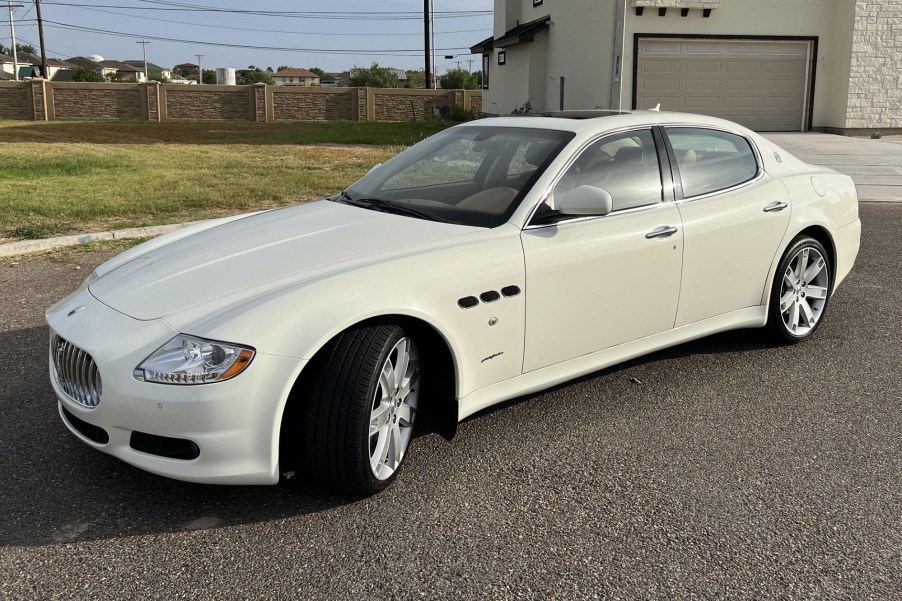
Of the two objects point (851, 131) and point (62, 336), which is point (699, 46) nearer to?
point (851, 131)

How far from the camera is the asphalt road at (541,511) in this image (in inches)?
111

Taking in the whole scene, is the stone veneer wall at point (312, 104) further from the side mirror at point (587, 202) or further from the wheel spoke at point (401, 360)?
the wheel spoke at point (401, 360)

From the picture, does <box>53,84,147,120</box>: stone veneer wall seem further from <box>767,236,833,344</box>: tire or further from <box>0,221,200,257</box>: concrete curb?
<box>767,236,833,344</box>: tire

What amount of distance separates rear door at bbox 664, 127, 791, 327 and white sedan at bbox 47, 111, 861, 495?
1 cm

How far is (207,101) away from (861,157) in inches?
1426

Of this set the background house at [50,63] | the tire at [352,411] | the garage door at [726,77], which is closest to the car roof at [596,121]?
the tire at [352,411]

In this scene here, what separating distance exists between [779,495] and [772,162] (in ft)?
8.46

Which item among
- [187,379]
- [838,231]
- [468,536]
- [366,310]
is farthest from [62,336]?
[838,231]

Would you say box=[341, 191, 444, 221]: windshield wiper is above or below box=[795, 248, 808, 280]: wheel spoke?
above

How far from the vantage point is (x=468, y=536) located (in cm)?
310

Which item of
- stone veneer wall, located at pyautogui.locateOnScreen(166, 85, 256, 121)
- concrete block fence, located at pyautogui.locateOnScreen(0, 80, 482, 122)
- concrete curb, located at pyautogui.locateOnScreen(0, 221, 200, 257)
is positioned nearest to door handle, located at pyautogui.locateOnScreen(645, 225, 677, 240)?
concrete curb, located at pyautogui.locateOnScreen(0, 221, 200, 257)

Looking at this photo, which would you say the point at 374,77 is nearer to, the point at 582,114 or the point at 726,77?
the point at 726,77

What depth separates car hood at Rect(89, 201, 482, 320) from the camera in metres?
3.32

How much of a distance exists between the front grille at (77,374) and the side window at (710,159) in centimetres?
318
